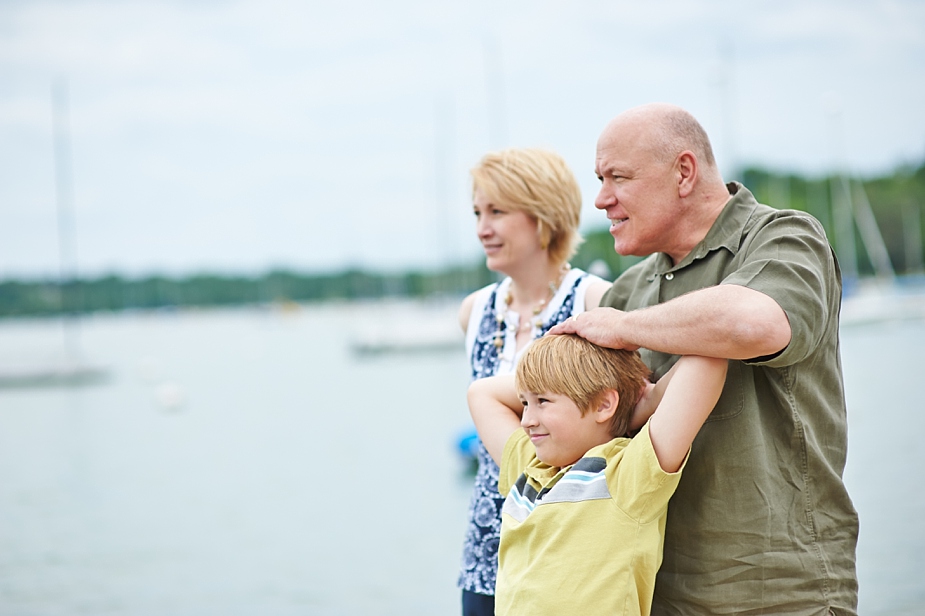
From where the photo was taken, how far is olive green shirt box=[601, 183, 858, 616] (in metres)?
1.83

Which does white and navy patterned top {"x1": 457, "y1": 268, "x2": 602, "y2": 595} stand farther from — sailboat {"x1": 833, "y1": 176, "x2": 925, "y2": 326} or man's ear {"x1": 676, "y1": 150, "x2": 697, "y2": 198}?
sailboat {"x1": 833, "y1": 176, "x2": 925, "y2": 326}

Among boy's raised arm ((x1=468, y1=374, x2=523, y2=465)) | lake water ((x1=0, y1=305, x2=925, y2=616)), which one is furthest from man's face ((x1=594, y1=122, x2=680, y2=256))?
lake water ((x1=0, y1=305, x2=925, y2=616))

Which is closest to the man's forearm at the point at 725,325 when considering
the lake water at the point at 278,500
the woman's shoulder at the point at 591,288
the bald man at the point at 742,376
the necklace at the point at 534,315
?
the bald man at the point at 742,376

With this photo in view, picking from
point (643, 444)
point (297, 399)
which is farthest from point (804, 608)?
point (297, 399)

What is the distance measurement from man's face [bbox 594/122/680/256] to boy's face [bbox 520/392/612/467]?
15.4 inches

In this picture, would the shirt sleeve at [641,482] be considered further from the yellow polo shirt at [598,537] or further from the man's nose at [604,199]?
the man's nose at [604,199]

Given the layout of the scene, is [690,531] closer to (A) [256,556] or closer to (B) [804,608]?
(B) [804,608]

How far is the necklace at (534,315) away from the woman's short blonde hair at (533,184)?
0.40 feet

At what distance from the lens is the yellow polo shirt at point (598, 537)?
1.76 meters

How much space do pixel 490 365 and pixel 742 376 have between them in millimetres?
1137

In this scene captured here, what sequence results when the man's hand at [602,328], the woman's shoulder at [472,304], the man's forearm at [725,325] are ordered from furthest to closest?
the woman's shoulder at [472,304] → the man's hand at [602,328] → the man's forearm at [725,325]

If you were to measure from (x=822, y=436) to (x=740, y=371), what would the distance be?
0.22 metres

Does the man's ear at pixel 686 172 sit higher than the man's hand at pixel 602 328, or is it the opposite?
the man's ear at pixel 686 172

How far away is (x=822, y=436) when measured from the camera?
1892 mm
